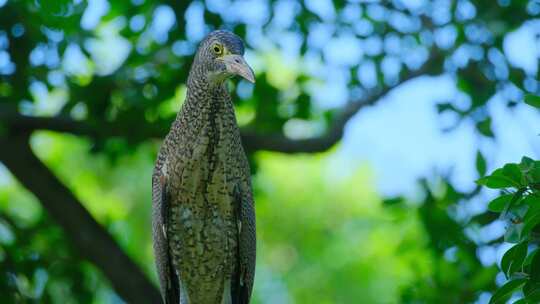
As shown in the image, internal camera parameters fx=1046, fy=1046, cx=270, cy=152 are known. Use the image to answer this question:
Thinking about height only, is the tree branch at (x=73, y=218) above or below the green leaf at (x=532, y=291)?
above

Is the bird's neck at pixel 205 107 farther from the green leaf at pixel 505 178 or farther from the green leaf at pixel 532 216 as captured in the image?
the green leaf at pixel 532 216

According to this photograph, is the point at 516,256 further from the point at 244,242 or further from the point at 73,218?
the point at 73,218

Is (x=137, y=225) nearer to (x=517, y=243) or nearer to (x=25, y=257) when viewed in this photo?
(x=25, y=257)

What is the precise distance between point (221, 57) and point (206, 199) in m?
0.91

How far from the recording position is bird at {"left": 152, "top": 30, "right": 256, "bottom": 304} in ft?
20.8

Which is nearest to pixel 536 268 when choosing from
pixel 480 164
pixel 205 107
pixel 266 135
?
pixel 205 107

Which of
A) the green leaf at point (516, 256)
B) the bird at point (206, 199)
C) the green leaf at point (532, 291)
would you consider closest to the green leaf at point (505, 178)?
the green leaf at point (516, 256)

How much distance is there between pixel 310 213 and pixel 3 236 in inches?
437

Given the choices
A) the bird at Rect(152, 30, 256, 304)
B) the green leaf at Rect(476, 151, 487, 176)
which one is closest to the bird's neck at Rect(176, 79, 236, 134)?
the bird at Rect(152, 30, 256, 304)

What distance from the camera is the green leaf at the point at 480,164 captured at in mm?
7438

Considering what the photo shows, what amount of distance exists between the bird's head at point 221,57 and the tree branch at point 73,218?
3332mm

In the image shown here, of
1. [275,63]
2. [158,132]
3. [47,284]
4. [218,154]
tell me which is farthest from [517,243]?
[275,63]

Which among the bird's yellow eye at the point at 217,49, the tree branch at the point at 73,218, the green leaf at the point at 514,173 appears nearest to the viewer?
the green leaf at the point at 514,173

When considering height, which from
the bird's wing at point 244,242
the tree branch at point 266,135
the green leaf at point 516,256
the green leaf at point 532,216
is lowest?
the green leaf at point 516,256
